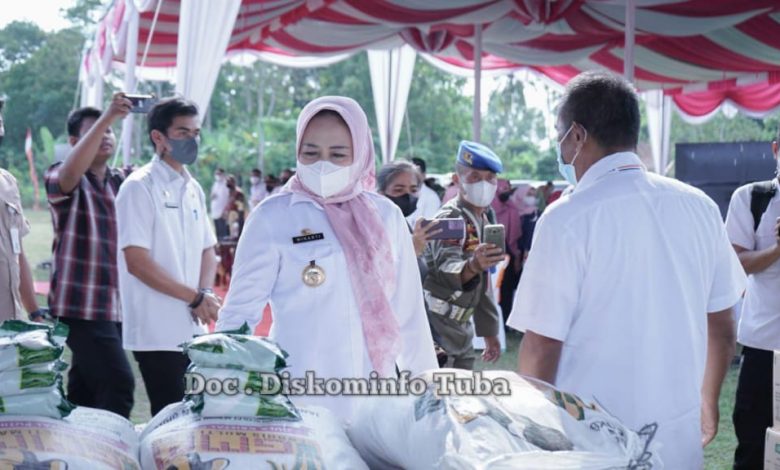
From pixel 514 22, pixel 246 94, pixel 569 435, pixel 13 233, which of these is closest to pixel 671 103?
pixel 514 22

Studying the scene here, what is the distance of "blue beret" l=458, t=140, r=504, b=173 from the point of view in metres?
4.42

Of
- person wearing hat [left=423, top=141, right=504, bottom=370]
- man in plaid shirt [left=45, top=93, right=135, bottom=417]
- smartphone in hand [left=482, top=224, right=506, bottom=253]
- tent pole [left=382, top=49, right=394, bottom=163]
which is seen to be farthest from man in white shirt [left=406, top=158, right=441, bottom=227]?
tent pole [left=382, top=49, right=394, bottom=163]

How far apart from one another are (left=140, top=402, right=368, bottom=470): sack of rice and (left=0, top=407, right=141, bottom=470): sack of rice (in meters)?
0.06

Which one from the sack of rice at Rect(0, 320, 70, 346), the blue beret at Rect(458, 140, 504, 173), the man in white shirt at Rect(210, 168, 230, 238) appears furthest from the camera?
the man in white shirt at Rect(210, 168, 230, 238)

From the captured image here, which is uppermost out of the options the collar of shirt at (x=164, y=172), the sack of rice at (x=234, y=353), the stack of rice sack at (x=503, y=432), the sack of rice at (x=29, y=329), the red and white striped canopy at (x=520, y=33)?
the red and white striped canopy at (x=520, y=33)

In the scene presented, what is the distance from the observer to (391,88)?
1477 centimetres

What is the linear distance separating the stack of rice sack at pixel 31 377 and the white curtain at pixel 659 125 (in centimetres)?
1666

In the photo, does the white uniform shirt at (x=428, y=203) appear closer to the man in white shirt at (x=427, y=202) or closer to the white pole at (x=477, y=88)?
the man in white shirt at (x=427, y=202)

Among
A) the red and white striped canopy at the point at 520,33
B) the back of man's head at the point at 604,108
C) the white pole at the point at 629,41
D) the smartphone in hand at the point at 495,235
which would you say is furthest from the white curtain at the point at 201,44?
the back of man's head at the point at 604,108

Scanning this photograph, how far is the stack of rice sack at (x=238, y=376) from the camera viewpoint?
1533mm

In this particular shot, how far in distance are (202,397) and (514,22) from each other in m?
10.6

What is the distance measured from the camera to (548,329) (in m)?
2.06

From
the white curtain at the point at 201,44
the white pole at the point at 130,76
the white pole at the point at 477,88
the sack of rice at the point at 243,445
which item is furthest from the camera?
the white pole at the point at 477,88

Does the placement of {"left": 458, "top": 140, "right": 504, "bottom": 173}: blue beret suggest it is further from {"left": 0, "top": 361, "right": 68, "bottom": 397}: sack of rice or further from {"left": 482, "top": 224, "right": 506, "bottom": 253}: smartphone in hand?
{"left": 0, "top": 361, "right": 68, "bottom": 397}: sack of rice
